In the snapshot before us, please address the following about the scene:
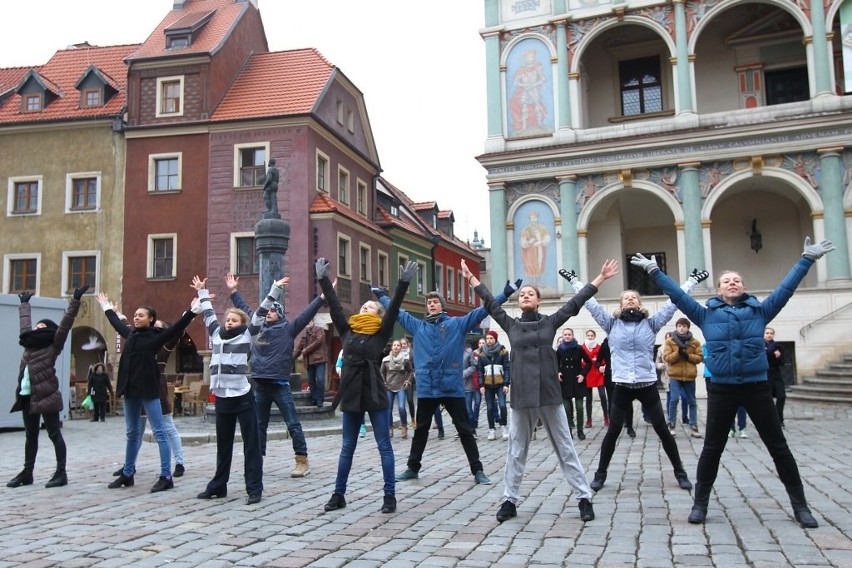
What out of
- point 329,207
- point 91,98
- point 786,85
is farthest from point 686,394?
point 91,98

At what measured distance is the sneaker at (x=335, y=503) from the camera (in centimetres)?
678

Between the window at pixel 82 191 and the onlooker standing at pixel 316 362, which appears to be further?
the window at pixel 82 191

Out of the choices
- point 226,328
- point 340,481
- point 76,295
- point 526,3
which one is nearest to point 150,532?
point 340,481

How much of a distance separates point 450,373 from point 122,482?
369 centimetres

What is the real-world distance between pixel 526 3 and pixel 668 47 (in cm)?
501

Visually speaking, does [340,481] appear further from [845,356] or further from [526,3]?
[526,3]

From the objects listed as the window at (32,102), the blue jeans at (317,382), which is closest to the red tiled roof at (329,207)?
the window at (32,102)

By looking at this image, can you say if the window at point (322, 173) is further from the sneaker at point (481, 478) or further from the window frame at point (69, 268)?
the sneaker at point (481, 478)

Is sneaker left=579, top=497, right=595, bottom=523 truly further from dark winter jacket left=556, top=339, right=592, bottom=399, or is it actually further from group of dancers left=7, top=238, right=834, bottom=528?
dark winter jacket left=556, top=339, right=592, bottom=399

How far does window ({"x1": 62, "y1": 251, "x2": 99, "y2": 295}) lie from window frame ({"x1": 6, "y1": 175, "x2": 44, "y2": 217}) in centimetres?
231

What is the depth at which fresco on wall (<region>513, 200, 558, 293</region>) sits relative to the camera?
82.7 ft

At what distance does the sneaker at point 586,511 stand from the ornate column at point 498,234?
19367mm

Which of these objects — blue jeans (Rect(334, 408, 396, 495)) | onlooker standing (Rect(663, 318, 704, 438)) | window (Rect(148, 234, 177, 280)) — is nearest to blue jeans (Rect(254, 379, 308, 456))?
blue jeans (Rect(334, 408, 396, 495))

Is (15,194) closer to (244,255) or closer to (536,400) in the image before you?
(244,255)
